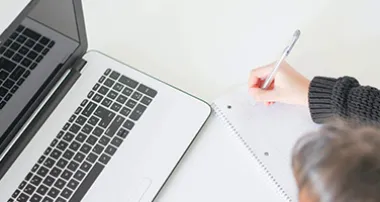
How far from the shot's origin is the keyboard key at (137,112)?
3.14 feet

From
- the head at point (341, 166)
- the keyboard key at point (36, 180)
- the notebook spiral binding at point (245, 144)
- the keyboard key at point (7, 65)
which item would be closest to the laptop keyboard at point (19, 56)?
the keyboard key at point (7, 65)

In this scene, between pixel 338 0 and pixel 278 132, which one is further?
pixel 338 0

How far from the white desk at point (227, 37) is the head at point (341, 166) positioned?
21cm

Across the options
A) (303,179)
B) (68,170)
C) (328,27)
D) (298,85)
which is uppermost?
(328,27)

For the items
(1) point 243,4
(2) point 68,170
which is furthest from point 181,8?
(2) point 68,170

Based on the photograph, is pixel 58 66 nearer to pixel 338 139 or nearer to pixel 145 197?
pixel 145 197

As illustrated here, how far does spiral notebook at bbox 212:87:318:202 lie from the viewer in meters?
0.92

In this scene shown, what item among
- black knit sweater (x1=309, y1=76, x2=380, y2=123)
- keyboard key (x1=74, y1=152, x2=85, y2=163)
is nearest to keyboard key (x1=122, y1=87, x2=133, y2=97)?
keyboard key (x1=74, y1=152, x2=85, y2=163)

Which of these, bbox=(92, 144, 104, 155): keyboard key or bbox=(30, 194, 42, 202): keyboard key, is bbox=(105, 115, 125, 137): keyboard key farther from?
bbox=(30, 194, 42, 202): keyboard key

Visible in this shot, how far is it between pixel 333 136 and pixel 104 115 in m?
0.33

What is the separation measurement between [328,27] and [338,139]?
330mm

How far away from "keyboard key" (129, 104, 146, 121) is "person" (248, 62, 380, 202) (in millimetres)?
152

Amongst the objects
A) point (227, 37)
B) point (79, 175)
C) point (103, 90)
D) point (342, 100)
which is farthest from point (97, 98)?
point (342, 100)

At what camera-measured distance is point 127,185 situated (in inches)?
35.9
